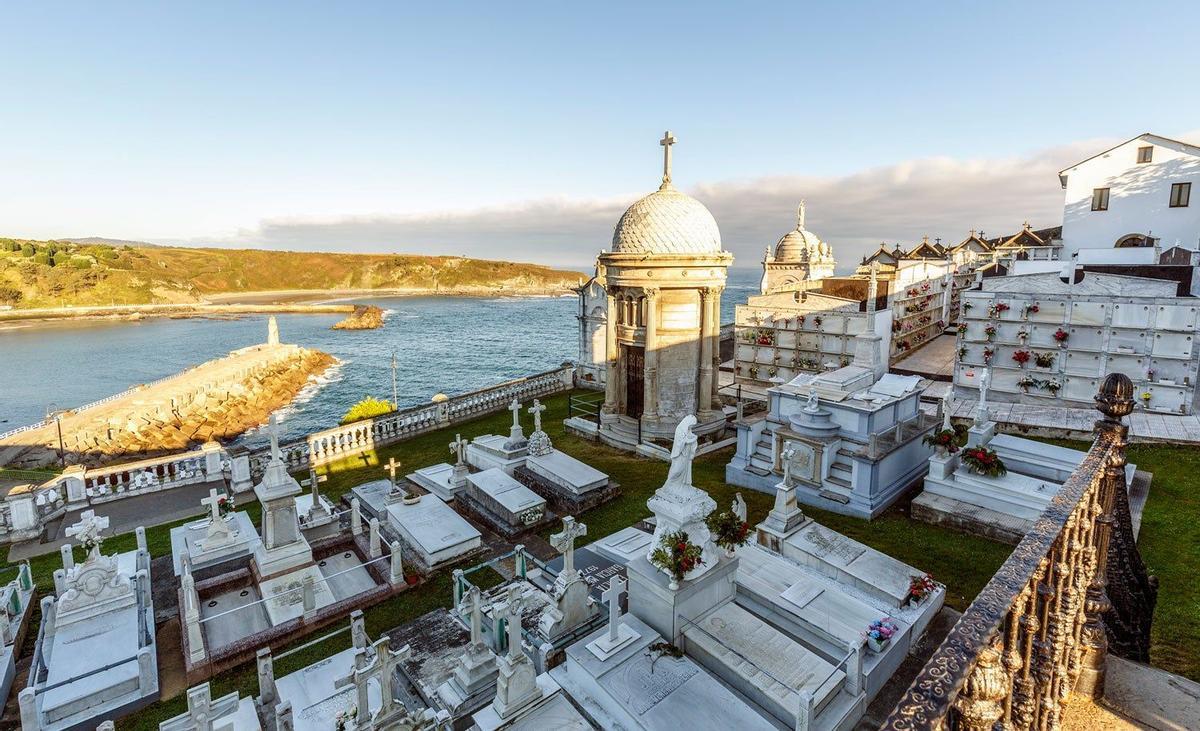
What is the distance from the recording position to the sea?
42.7 metres

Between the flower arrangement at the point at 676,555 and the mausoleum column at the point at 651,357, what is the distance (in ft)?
32.8

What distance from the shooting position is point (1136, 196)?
29656 mm

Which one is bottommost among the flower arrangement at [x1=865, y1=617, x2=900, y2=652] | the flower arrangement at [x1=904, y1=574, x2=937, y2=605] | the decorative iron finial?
the flower arrangement at [x1=865, y1=617, x2=900, y2=652]

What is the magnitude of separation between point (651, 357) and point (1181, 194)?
32501mm

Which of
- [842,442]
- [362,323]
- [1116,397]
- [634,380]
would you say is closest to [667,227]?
[634,380]

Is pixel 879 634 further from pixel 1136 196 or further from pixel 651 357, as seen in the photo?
pixel 1136 196

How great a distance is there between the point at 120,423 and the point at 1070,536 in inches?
1469

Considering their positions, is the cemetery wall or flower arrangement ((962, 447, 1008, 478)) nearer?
flower arrangement ((962, 447, 1008, 478))

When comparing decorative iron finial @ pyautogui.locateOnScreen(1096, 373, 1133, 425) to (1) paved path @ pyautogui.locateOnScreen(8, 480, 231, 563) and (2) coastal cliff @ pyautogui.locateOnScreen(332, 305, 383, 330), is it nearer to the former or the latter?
(1) paved path @ pyautogui.locateOnScreen(8, 480, 231, 563)

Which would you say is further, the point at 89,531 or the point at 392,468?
the point at 392,468

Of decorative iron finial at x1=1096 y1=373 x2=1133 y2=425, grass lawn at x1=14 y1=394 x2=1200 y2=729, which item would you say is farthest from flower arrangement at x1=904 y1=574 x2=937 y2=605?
decorative iron finial at x1=1096 y1=373 x2=1133 y2=425

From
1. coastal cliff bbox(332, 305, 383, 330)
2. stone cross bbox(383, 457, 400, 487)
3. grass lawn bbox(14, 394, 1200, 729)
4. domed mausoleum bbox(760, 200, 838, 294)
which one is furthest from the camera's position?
coastal cliff bbox(332, 305, 383, 330)

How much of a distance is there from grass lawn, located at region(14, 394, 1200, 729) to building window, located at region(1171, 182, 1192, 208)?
23.1m

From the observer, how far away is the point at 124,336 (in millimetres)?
78312
